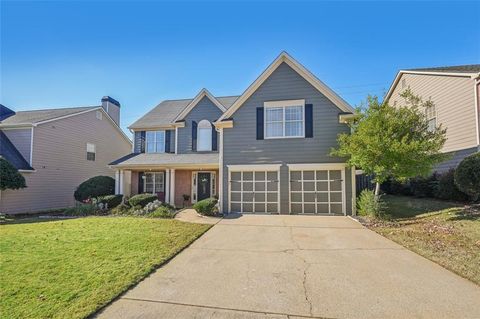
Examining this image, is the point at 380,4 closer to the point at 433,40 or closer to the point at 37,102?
the point at 433,40

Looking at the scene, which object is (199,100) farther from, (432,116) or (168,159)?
(432,116)

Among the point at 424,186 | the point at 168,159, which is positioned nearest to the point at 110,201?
the point at 168,159

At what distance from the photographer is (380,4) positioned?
9.87m

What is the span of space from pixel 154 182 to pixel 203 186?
352 centimetres

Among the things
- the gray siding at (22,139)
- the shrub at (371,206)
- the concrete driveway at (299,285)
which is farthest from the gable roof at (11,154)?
the shrub at (371,206)

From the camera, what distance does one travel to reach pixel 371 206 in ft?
36.6

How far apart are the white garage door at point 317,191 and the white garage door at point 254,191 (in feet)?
2.95

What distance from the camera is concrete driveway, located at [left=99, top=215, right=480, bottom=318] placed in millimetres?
3811

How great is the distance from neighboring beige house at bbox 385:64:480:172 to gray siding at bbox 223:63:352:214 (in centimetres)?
593

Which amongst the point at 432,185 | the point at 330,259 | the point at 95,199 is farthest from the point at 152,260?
the point at 432,185

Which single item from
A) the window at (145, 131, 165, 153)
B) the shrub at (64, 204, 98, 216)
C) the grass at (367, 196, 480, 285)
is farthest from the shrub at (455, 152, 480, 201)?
the shrub at (64, 204, 98, 216)

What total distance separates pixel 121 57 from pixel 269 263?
1071cm

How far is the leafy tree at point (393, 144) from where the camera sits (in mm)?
10156

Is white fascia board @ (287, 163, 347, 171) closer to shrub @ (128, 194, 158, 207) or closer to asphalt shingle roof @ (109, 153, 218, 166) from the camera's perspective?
asphalt shingle roof @ (109, 153, 218, 166)
